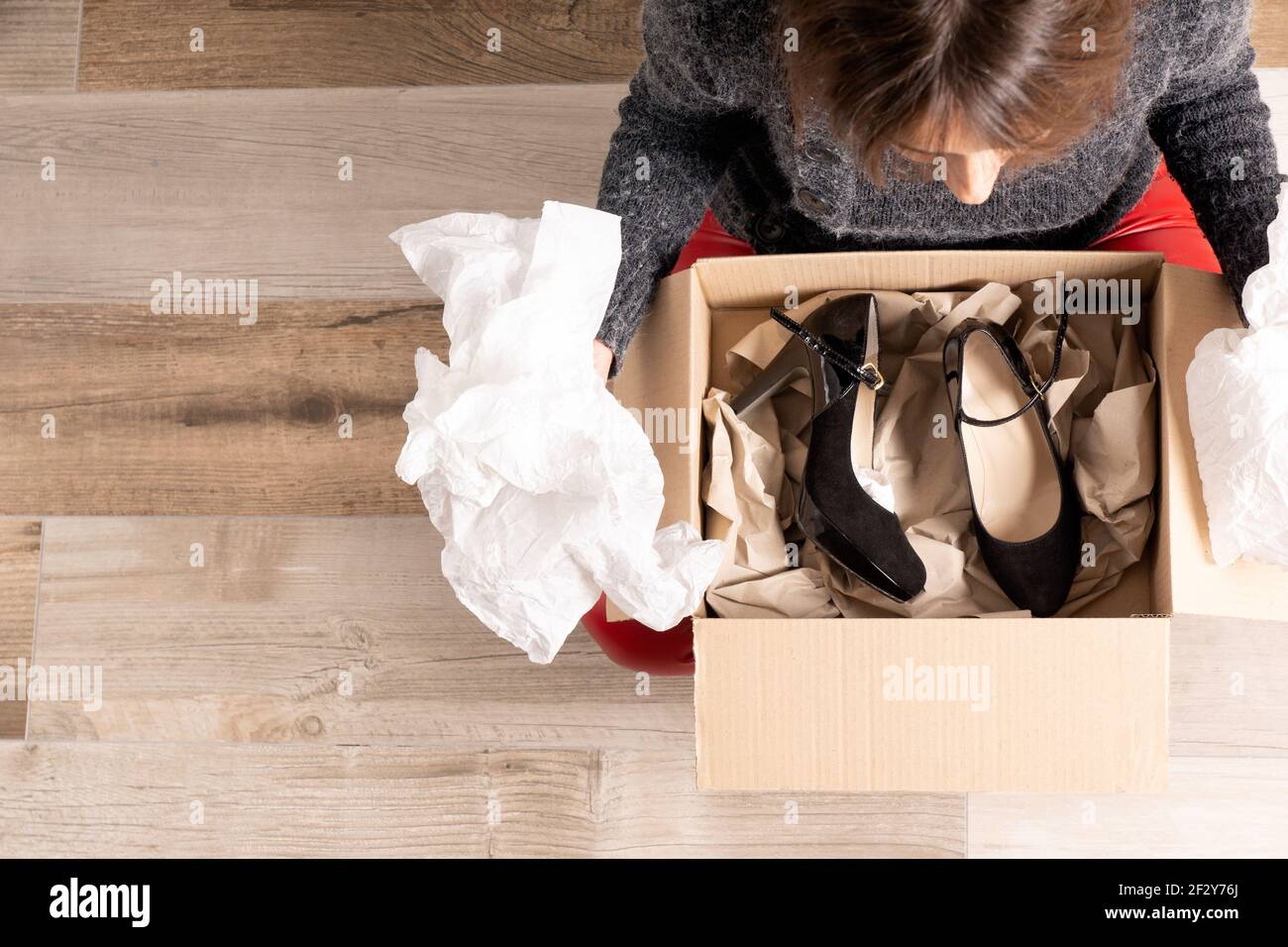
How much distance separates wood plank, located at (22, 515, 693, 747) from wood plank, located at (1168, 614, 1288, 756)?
480mm

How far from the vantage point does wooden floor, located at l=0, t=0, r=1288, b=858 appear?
94 cm

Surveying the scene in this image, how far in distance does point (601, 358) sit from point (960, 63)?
0.96ft

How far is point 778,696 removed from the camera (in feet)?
1.90

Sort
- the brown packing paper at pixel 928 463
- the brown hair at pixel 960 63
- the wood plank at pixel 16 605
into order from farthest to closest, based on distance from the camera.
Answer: the wood plank at pixel 16 605 < the brown packing paper at pixel 928 463 < the brown hair at pixel 960 63

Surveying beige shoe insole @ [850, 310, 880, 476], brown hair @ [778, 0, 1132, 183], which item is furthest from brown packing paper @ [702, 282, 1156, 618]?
brown hair @ [778, 0, 1132, 183]

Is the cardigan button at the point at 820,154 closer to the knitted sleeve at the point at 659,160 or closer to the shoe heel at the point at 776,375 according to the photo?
the knitted sleeve at the point at 659,160

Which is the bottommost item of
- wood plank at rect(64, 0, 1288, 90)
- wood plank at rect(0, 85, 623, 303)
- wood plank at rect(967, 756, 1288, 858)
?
wood plank at rect(967, 756, 1288, 858)

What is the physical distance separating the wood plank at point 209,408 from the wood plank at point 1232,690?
79 cm

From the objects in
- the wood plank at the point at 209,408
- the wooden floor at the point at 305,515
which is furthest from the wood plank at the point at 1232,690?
the wood plank at the point at 209,408

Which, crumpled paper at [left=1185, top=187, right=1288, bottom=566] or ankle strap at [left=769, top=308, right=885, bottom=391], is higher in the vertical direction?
ankle strap at [left=769, top=308, right=885, bottom=391]

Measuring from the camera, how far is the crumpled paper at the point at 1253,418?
552 mm

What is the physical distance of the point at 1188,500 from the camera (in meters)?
0.60

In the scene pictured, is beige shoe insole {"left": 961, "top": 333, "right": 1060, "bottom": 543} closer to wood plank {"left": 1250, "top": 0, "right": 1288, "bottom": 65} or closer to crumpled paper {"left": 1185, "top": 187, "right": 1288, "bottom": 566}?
crumpled paper {"left": 1185, "top": 187, "right": 1288, "bottom": 566}

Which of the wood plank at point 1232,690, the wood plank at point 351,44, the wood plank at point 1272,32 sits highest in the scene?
the wood plank at point 351,44
